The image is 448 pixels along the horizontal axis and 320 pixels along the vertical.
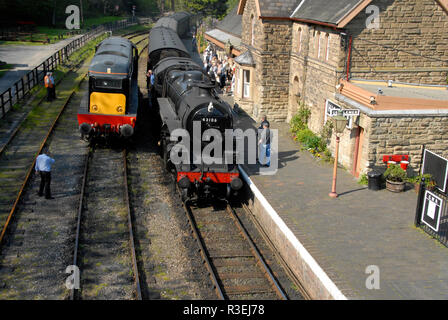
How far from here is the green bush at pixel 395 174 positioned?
46.0 ft

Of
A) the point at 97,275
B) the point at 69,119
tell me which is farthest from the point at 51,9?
the point at 97,275

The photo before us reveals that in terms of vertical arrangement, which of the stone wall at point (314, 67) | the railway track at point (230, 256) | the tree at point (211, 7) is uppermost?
the tree at point (211, 7)

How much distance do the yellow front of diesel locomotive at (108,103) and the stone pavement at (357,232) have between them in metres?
5.32

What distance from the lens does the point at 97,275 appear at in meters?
10.3

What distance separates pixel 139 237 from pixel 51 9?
62.1 m

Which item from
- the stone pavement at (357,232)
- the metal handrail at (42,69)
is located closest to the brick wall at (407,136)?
the stone pavement at (357,232)

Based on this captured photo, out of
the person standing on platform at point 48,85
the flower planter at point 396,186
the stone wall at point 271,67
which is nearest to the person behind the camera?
the flower planter at point 396,186

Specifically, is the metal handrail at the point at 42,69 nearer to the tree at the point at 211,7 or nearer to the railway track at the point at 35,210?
the railway track at the point at 35,210

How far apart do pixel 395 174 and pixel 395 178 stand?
5.8 inches

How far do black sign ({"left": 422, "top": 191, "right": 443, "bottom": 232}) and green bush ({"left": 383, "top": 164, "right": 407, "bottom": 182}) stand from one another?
8.26 feet
